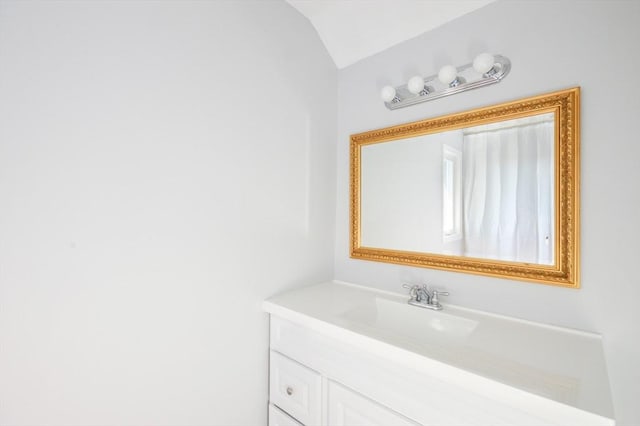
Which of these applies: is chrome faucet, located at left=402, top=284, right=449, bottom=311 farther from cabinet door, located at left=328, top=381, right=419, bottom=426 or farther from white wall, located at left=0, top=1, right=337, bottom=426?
white wall, located at left=0, top=1, right=337, bottom=426

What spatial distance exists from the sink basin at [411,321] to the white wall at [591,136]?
0.14 meters

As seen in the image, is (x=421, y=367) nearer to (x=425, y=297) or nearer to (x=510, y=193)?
(x=425, y=297)

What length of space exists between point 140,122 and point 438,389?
3.98 ft

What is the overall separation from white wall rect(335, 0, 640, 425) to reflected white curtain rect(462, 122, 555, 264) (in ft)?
0.34

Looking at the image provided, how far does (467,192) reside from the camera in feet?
3.97

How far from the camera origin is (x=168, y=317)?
0.99 meters

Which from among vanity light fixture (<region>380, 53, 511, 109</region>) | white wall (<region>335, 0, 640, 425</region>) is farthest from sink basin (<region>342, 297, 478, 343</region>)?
vanity light fixture (<region>380, 53, 511, 109</region>)

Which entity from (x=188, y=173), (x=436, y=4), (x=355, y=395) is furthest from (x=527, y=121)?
(x=188, y=173)

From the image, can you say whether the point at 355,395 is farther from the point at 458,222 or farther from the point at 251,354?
the point at 458,222

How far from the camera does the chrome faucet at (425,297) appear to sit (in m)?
1.22

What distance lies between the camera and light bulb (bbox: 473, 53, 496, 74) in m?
1.05

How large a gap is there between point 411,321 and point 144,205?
44.3 inches

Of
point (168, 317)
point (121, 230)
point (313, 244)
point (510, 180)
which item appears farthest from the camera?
point (313, 244)

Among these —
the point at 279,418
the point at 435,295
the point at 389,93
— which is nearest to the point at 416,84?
the point at 389,93
